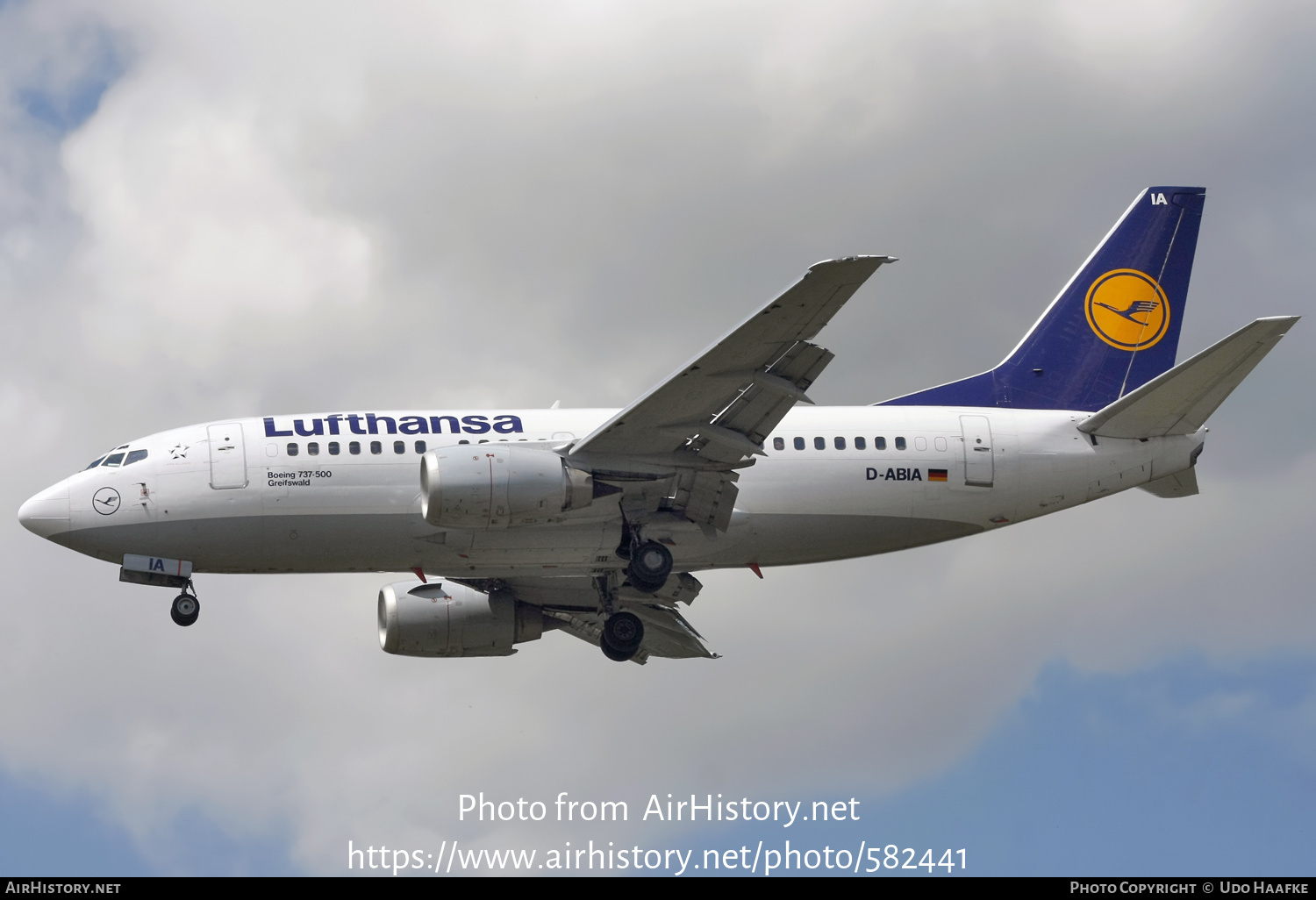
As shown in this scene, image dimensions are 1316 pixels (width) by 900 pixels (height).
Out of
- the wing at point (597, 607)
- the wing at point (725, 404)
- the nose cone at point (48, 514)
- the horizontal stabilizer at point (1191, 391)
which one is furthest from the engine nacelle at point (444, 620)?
the horizontal stabilizer at point (1191, 391)

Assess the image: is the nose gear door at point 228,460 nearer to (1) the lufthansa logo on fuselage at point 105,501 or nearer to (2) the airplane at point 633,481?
(2) the airplane at point 633,481

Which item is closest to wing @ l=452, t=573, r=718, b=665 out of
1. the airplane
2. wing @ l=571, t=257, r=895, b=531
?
the airplane

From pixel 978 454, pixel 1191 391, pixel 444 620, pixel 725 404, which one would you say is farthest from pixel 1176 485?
pixel 444 620

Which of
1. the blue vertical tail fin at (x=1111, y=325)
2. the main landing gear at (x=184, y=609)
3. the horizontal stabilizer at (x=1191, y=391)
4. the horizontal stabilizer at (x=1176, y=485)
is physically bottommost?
the main landing gear at (x=184, y=609)

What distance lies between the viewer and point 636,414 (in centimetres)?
2952

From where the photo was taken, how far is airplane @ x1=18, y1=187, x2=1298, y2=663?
29.8 m

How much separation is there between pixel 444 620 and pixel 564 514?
21.3 ft

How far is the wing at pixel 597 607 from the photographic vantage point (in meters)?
35.2

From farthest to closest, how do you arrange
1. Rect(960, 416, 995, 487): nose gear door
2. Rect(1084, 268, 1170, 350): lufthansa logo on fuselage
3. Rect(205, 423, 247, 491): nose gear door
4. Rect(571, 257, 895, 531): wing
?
Rect(1084, 268, 1170, 350): lufthansa logo on fuselage, Rect(960, 416, 995, 487): nose gear door, Rect(205, 423, 247, 491): nose gear door, Rect(571, 257, 895, 531): wing

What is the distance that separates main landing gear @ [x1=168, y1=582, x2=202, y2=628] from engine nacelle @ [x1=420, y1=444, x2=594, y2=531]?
557 centimetres

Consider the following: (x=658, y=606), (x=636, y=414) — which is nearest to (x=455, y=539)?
(x=636, y=414)

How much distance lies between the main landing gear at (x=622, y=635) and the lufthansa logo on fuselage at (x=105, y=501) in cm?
1040

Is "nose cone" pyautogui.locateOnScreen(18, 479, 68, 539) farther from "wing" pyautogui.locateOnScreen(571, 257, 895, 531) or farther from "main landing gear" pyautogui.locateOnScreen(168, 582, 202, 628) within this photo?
"wing" pyautogui.locateOnScreen(571, 257, 895, 531)

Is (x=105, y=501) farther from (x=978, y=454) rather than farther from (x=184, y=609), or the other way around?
(x=978, y=454)
